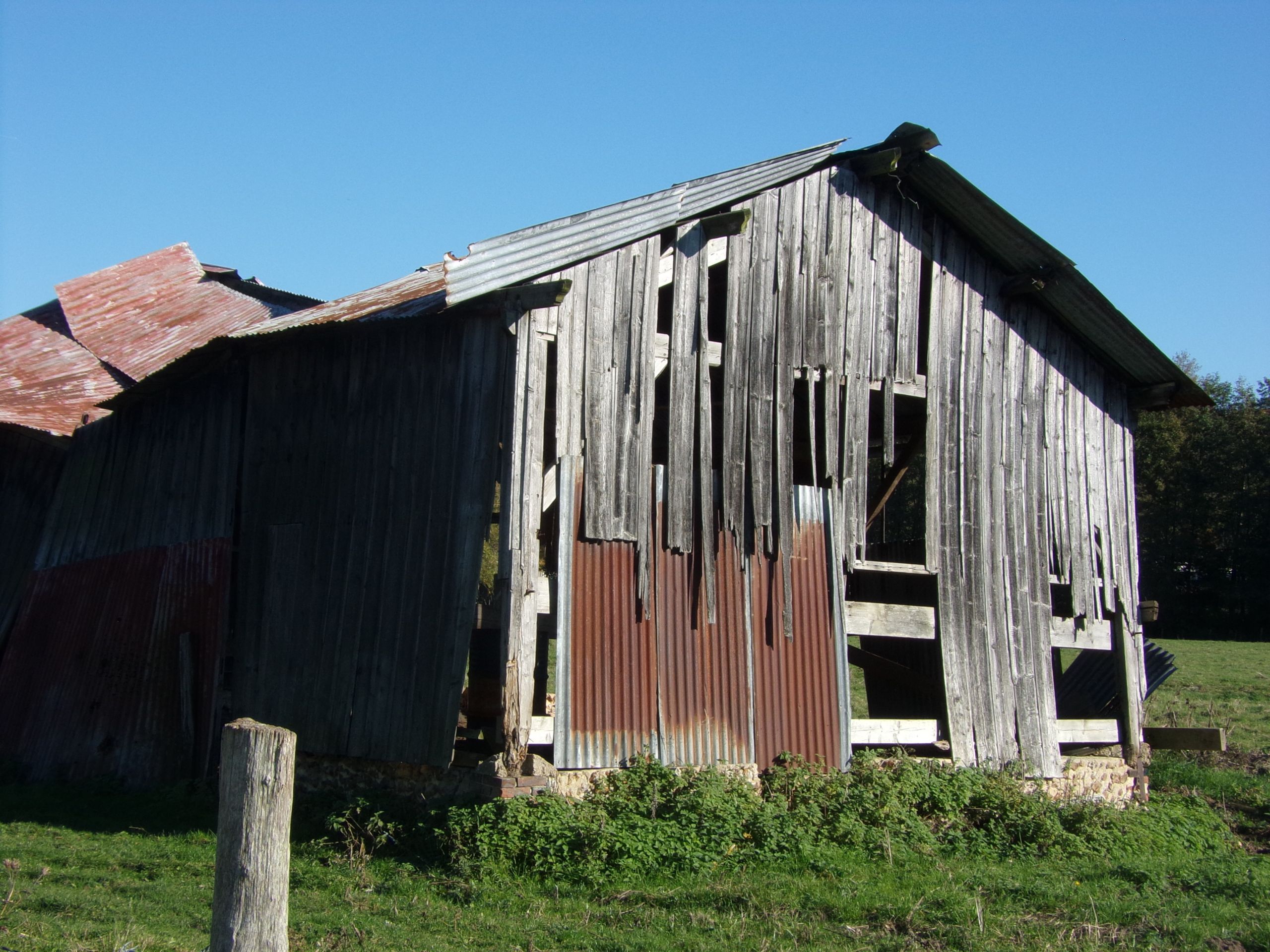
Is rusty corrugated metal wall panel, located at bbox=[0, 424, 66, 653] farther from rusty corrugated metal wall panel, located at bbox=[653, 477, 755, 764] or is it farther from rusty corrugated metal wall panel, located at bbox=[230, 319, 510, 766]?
rusty corrugated metal wall panel, located at bbox=[653, 477, 755, 764]

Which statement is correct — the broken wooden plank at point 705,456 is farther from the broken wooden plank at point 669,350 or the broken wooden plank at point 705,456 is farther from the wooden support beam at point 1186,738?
the wooden support beam at point 1186,738

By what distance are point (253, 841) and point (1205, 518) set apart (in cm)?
4786

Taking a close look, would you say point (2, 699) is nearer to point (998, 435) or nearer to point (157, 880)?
point (157, 880)

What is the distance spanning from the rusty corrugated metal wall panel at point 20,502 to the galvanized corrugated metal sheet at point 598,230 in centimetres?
926

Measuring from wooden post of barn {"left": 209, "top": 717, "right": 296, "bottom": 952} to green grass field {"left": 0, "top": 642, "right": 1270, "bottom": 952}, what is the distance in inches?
51.4

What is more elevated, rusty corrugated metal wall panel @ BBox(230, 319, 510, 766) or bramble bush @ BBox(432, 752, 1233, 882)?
rusty corrugated metal wall panel @ BBox(230, 319, 510, 766)

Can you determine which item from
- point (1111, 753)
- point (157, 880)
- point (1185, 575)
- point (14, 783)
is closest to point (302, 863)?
point (157, 880)

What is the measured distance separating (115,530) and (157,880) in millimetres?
7146

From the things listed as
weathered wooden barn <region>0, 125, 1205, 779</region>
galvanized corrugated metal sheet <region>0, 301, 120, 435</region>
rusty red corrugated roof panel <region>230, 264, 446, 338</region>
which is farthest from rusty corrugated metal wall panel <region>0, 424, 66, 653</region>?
rusty red corrugated roof panel <region>230, 264, 446, 338</region>

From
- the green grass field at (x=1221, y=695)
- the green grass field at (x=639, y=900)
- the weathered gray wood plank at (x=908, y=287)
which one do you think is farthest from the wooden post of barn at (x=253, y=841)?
the green grass field at (x=1221, y=695)

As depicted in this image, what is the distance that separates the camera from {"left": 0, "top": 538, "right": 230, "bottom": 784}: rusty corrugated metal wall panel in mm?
12758

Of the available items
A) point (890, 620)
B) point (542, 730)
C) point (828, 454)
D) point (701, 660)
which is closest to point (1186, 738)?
point (890, 620)

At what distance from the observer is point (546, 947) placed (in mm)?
7316

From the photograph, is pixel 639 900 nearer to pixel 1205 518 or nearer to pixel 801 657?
pixel 801 657
